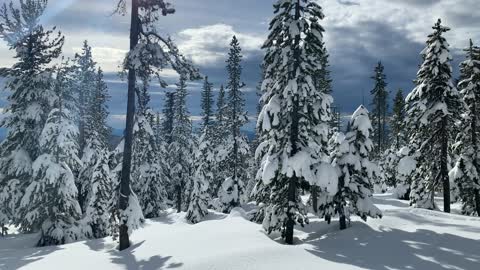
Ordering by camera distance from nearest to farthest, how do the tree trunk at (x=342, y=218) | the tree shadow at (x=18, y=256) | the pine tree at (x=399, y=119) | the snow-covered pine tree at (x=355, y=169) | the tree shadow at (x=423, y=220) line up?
the tree shadow at (x=18, y=256) < the tree shadow at (x=423, y=220) < the snow-covered pine tree at (x=355, y=169) < the tree trunk at (x=342, y=218) < the pine tree at (x=399, y=119)

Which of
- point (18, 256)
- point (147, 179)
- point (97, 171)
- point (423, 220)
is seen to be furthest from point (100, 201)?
point (423, 220)

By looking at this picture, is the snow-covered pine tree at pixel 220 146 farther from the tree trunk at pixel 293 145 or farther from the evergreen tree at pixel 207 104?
the tree trunk at pixel 293 145

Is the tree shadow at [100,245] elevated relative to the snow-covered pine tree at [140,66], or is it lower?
lower

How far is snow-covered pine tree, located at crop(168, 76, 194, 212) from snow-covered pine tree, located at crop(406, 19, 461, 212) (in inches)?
1136

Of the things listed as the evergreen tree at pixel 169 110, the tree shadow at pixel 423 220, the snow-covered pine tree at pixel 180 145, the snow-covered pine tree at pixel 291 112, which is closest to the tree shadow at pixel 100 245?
the snow-covered pine tree at pixel 291 112

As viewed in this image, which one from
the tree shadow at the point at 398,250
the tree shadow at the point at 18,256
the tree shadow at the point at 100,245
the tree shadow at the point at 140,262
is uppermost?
the tree shadow at the point at 398,250

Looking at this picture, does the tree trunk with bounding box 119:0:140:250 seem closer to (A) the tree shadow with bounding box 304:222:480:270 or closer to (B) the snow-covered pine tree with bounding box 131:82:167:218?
(A) the tree shadow with bounding box 304:222:480:270

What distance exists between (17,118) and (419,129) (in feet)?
88.0

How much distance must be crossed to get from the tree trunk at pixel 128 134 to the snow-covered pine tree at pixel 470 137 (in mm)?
23313

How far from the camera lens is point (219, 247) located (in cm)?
1370

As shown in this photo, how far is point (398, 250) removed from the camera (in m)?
13.8

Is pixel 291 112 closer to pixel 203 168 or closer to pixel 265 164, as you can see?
pixel 265 164

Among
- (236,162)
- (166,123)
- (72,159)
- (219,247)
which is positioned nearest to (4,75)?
(72,159)

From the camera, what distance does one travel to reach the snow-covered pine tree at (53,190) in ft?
75.0
